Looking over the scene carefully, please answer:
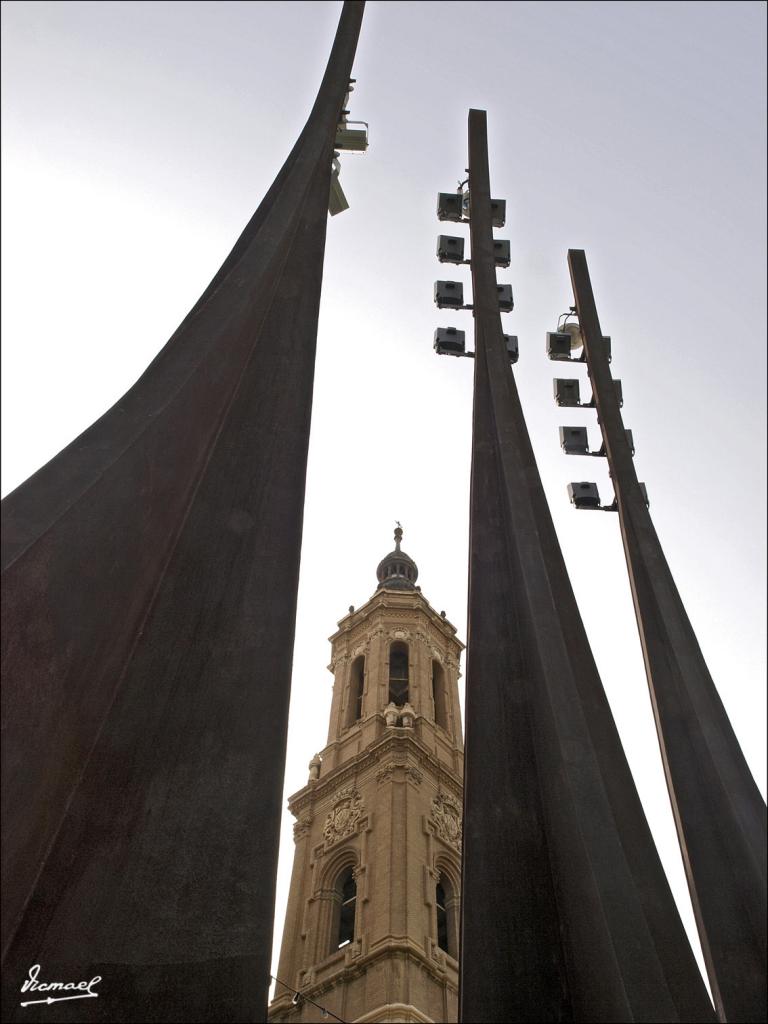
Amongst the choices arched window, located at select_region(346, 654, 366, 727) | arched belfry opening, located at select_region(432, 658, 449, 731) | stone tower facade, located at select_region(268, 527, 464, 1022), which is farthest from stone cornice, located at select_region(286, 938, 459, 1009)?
arched window, located at select_region(346, 654, 366, 727)

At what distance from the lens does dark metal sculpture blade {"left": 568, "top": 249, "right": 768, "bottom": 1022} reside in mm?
5914

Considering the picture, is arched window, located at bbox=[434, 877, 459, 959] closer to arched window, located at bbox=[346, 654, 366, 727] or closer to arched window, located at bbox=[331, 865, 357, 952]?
arched window, located at bbox=[331, 865, 357, 952]

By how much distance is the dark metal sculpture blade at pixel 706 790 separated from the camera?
5914mm

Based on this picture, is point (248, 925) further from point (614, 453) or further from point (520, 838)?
point (614, 453)

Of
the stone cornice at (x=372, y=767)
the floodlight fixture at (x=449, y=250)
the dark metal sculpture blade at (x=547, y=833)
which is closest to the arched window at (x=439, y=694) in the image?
the stone cornice at (x=372, y=767)

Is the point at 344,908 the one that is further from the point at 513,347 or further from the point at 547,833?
the point at 547,833

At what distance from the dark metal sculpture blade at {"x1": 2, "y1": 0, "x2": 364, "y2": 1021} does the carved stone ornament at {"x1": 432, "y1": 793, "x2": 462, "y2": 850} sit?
95.5ft

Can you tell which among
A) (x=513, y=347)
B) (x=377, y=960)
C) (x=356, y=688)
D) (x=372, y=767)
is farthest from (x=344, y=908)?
(x=513, y=347)

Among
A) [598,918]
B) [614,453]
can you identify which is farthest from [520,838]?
[614,453]

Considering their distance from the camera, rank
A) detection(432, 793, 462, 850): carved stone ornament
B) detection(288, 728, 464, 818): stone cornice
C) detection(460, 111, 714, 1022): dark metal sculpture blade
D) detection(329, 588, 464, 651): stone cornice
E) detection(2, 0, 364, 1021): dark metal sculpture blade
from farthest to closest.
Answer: detection(329, 588, 464, 651): stone cornice
detection(288, 728, 464, 818): stone cornice
detection(432, 793, 462, 850): carved stone ornament
detection(460, 111, 714, 1022): dark metal sculpture blade
detection(2, 0, 364, 1021): dark metal sculpture blade

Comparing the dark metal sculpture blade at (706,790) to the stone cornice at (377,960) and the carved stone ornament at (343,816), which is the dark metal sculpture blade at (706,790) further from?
the carved stone ornament at (343,816)

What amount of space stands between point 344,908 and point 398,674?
Result: 11.8m

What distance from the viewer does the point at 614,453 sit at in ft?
35.8

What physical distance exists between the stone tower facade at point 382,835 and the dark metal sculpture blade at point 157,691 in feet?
79.4
